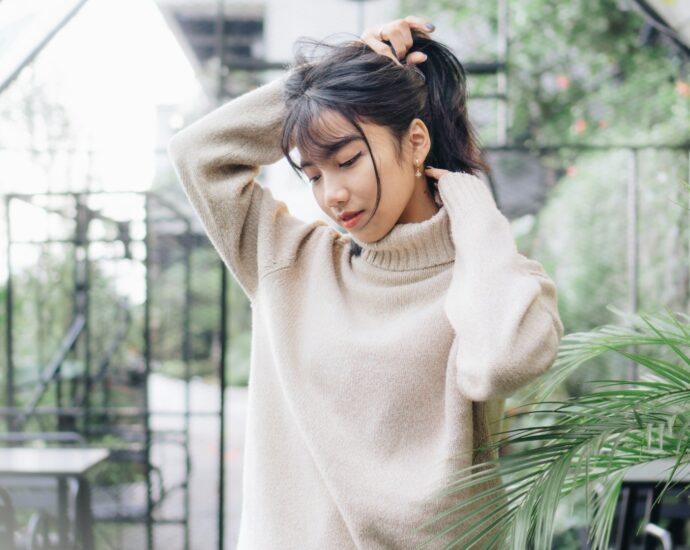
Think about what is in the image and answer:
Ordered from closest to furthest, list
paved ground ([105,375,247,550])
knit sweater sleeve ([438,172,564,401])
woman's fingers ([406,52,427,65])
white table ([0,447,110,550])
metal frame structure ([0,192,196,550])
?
1. knit sweater sleeve ([438,172,564,401])
2. woman's fingers ([406,52,427,65])
3. white table ([0,447,110,550])
4. metal frame structure ([0,192,196,550])
5. paved ground ([105,375,247,550])

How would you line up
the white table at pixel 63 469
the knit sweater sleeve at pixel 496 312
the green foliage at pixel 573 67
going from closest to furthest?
the knit sweater sleeve at pixel 496 312 → the white table at pixel 63 469 → the green foliage at pixel 573 67

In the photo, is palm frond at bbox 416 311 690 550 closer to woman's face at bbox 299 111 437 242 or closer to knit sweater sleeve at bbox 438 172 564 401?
knit sweater sleeve at bbox 438 172 564 401

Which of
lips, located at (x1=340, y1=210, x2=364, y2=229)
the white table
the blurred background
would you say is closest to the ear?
lips, located at (x1=340, y1=210, x2=364, y2=229)

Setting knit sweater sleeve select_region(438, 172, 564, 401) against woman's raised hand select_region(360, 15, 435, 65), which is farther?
woman's raised hand select_region(360, 15, 435, 65)

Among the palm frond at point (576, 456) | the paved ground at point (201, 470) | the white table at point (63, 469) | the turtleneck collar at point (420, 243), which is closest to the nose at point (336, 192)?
the turtleneck collar at point (420, 243)

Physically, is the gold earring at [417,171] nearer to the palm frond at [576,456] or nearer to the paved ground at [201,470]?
the palm frond at [576,456]

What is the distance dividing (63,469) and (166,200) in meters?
1.00

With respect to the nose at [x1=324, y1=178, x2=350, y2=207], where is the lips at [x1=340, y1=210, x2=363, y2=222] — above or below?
below

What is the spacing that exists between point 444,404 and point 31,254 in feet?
10.6

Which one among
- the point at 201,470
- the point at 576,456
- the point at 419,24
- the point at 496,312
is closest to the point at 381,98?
the point at 419,24

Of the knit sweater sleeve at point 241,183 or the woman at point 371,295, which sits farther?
the knit sweater sleeve at point 241,183

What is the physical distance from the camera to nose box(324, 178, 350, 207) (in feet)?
3.39

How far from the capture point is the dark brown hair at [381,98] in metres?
1.05

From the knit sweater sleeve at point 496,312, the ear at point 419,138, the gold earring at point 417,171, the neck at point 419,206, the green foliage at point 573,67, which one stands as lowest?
the knit sweater sleeve at point 496,312
